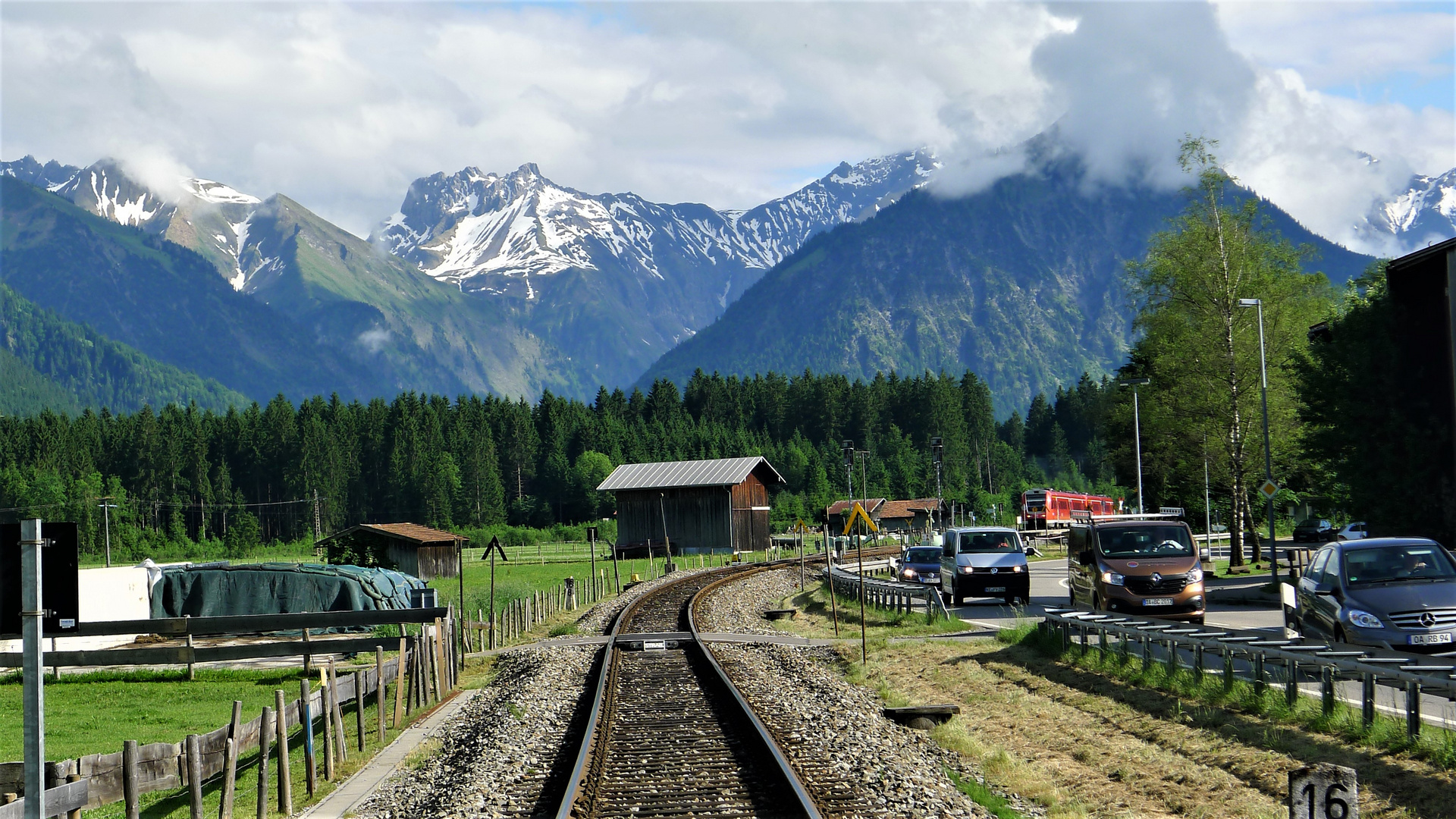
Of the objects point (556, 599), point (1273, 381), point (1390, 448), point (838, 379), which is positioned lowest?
point (556, 599)

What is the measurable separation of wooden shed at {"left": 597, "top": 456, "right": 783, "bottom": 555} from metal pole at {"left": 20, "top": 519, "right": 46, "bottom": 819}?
76.7 metres

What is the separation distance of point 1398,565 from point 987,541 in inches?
705

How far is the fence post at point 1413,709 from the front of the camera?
11.4 m

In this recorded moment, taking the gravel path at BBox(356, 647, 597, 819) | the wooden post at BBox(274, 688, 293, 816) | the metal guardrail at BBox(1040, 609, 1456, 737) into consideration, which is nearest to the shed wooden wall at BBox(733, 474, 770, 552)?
the gravel path at BBox(356, 647, 597, 819)

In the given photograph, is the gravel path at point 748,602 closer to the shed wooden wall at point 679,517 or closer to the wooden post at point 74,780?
the wooden post at point 74,780

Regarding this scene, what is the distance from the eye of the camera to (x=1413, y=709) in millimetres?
11500

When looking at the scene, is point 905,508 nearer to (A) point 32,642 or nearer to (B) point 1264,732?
(B) point 1264,732

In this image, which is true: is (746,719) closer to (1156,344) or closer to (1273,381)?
(1273,381)

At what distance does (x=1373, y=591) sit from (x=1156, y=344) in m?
37.5

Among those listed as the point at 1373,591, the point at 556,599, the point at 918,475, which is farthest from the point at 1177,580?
the point at 918,475

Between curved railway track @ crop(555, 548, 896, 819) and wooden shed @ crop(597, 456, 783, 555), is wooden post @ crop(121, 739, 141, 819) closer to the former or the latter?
curved railway track @ crop(555, 548, 896, 819)

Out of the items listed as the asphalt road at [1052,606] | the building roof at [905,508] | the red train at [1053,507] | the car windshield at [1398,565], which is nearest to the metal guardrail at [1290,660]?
the car windshield at [1398,565]

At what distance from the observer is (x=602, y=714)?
53.1ft

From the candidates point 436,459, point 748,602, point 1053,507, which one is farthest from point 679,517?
point 436,459
